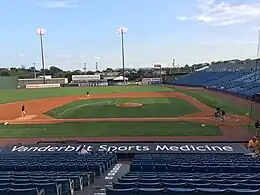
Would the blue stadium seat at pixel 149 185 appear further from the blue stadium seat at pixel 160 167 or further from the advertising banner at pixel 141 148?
the advertising banner at pixel 141 148

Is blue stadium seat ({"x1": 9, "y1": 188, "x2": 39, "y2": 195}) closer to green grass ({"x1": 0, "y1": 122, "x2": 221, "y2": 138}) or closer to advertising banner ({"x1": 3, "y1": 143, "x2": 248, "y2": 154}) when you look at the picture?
advertising banner ({"x1": 3, "y1": 143, "x2": 248, "y2": 154})

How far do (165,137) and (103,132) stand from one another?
5.18 meters

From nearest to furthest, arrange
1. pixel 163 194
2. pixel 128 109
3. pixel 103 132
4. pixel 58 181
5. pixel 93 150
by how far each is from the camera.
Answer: pixel 163 194
pixel 58 181
pixel 93 150
pixel 103 132
pixel 128 109

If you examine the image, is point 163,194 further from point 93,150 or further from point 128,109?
point 128,109

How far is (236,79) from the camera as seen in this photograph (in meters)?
70.5

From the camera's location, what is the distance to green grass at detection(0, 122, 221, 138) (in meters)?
24.8

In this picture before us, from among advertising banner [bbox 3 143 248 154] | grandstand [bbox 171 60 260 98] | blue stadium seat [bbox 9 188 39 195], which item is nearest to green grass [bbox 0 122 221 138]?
advertising banner [bbox 3 143 248 154]

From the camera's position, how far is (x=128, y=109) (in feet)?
128

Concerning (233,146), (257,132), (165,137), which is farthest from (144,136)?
(257,132)

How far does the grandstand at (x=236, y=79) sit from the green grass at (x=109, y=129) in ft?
73.3

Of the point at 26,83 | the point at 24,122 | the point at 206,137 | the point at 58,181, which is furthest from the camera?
the point at 26,83

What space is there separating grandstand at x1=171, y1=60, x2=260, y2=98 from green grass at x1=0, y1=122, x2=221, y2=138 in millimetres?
22337

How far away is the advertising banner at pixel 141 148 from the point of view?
19109 mm

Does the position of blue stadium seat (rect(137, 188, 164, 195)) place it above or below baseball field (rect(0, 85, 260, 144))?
above
